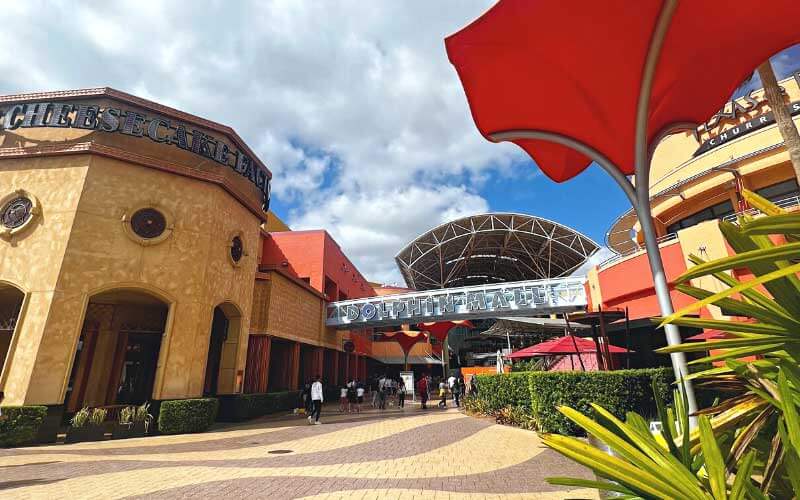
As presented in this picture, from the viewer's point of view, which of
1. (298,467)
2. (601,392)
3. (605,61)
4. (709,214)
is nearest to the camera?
(605,61)

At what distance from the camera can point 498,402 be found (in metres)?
14.3

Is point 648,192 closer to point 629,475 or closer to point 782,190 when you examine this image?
point 629,475

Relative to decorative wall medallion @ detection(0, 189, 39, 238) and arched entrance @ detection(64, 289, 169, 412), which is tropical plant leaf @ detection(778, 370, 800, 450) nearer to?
arched entrance @ detection(64, 289, 169, 412)

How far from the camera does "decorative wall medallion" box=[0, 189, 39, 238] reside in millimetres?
11867

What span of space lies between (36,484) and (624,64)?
423 inches

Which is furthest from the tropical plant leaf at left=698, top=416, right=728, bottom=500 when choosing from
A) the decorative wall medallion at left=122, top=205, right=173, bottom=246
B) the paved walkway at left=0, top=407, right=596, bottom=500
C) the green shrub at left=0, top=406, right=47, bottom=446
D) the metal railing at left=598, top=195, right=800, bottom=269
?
the decorative wall medallion at left=122, top=205, right=173, bottom=246

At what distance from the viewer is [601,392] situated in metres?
9.09

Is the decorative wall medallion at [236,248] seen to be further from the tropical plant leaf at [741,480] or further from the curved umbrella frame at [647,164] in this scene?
the tropical plant leaf at [741,480]

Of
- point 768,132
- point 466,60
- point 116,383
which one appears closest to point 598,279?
point 768,132

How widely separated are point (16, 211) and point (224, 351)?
8.07 metres

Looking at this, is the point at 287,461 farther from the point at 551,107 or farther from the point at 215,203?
the point at 215,203

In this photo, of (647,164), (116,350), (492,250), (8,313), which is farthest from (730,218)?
(492,250)

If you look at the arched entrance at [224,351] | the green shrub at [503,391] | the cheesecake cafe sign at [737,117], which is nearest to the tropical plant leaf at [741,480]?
the green shrub at [503,391]

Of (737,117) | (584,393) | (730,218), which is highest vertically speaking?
(737,117)
